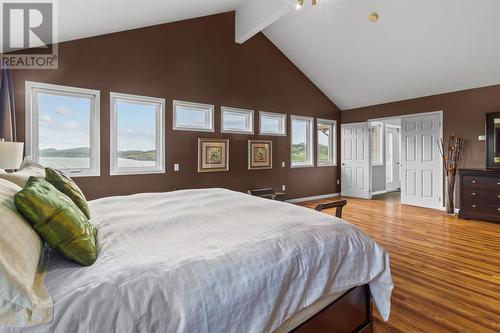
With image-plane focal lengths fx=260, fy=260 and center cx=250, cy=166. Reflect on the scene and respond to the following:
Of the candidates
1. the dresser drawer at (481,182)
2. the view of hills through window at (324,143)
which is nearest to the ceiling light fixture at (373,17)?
Answer: the view of hills through window at (324,143)

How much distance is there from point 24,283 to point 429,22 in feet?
18.2

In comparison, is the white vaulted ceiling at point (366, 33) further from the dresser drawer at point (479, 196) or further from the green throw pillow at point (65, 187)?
the dresser drawer at point (479, 196)

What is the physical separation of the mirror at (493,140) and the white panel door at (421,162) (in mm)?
826

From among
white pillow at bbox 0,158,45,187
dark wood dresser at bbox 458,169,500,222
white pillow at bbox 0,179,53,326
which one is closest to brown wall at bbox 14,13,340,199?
white pillow at bbox 0,158,45,187

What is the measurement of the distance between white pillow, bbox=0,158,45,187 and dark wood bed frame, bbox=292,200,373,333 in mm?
1657

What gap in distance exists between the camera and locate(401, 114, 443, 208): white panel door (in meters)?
5.55

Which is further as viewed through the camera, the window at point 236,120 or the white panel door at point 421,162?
the white panel door at point 421,162

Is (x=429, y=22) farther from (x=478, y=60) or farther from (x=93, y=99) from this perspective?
(x=93, y=99)

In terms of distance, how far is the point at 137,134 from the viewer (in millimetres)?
4387

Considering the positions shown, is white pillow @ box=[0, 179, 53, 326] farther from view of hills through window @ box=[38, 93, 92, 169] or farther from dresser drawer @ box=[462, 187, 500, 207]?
dresser drawer @ box=[462, 187, 500, 207]

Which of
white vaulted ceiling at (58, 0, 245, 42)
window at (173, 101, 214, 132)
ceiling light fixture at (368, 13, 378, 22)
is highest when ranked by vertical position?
ceiling light fixture at (368, 13, 378, 22)

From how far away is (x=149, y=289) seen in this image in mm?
896

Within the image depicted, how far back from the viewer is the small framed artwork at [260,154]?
18.4ft

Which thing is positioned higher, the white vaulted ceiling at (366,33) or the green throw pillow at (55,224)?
the white vaulted ceiling at (366,33)
